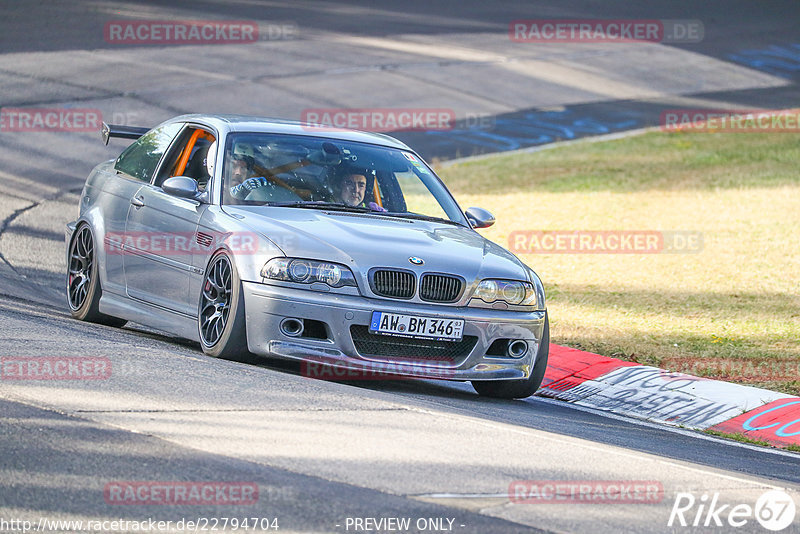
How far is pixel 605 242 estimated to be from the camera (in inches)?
613

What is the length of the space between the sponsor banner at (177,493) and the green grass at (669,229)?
5.61 meters

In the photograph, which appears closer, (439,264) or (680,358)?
(439,264)

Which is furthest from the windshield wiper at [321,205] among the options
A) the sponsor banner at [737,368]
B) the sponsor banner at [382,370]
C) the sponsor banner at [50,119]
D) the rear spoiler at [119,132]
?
the sponsor banner at [50,119]

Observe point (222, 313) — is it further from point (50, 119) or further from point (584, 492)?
point (50, 119)

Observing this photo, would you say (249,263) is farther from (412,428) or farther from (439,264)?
(412,428)

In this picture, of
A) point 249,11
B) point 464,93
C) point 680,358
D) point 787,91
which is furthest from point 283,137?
point 249,11

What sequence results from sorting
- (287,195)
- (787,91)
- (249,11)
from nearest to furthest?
1. (287,195)
2. (787,91)
3. (249,11)

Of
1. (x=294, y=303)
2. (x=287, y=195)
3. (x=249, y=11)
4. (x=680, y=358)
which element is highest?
(x=249, y=11)

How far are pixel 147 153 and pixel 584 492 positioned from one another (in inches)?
209

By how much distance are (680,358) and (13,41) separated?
19.1 metres

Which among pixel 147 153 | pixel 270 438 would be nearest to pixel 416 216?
pixel 147 153

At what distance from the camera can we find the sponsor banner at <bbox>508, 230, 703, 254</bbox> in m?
15.1

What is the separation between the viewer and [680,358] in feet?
33.3

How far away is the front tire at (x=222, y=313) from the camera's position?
7.60 metres
